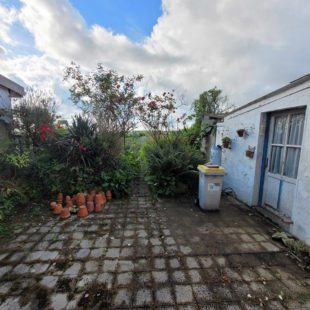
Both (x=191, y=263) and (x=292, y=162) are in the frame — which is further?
(x=292, y=162)

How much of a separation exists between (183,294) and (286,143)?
3.04 m

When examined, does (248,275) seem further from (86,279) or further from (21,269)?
(21,269)

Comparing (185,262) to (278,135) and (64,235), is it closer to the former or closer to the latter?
(64,235)

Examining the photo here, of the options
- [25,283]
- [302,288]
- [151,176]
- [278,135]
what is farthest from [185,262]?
[278,135]

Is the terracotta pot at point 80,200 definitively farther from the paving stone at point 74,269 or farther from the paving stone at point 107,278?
the paving stone at point 107,278

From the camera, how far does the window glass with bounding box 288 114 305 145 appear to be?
2645 mm

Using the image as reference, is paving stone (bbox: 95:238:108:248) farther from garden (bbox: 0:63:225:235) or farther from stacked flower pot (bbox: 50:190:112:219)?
garden (bbox: 0:63:225:235)

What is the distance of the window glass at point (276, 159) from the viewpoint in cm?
305

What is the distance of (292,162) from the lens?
9.10 feet

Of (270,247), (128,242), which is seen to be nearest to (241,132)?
(270,247)

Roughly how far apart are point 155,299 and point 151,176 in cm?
294

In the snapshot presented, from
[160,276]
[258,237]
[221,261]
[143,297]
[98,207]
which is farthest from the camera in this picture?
[98,207]

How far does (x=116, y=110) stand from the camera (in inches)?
244

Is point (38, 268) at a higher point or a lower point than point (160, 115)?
lower
